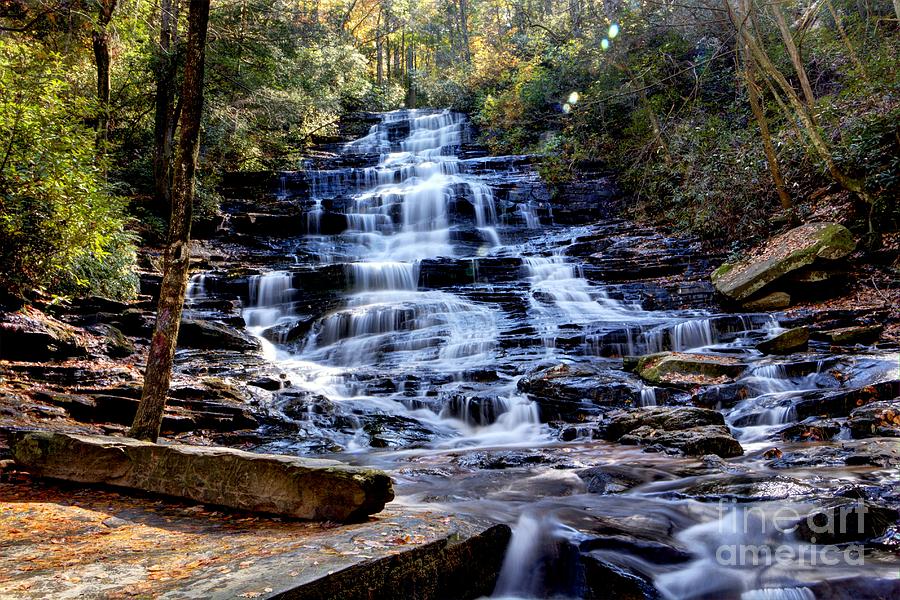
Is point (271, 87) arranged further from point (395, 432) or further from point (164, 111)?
point (395, 432)

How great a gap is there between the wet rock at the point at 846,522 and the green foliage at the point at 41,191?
1029 centimetres

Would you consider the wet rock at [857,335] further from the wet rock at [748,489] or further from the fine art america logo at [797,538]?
the fine art america logo at [797,538]

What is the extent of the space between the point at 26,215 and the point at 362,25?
38.4 m

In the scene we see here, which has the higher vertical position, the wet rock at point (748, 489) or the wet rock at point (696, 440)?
the wet rock at point (696, 440)

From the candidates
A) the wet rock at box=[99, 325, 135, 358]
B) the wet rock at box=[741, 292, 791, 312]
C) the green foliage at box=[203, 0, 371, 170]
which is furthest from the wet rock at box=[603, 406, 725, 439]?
the green foliage at box=[203, 0, 371, 170]

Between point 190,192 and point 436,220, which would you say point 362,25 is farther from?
point 190,192

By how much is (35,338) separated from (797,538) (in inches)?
388

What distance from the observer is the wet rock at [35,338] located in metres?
8.10

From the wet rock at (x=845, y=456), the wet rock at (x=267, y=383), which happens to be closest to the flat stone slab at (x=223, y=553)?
the wet rock at (x=845, y=456)

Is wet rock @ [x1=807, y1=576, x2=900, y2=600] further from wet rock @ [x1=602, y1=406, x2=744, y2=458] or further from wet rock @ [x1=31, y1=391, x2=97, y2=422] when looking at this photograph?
wet rock @ [x1=31, y1=391, x2=97, y2=422]

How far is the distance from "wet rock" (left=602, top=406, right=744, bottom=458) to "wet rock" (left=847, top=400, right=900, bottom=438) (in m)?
1.34

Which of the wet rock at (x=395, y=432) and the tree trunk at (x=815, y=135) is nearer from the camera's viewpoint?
the wet rock at (x=395, y=432)

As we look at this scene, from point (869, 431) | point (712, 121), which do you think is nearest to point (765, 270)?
point (869, 431)

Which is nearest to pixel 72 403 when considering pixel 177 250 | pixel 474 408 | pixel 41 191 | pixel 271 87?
pixel 177 250
